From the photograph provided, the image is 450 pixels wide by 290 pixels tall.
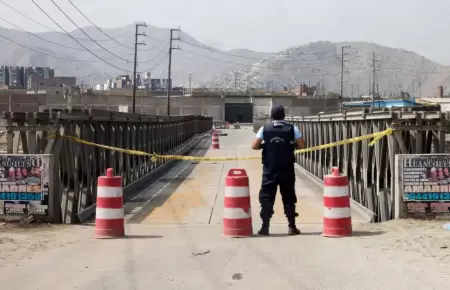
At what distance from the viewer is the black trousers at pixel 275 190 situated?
30.1 ft

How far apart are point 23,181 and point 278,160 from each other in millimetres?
4045

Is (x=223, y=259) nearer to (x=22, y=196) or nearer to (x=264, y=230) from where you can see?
(x=264, y=230)

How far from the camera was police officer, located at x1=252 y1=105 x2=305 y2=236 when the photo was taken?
30.0 feet

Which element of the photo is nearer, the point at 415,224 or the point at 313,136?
the point at 415,224

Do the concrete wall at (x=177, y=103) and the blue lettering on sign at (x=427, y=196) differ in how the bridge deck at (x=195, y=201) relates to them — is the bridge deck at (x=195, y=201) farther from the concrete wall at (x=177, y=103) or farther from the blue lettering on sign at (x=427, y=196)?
the concrete wall at (x=177, y=103)

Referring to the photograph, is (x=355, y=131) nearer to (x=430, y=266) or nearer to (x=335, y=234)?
(x=335, y=234)

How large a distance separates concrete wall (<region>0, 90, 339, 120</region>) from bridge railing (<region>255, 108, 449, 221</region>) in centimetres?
8324

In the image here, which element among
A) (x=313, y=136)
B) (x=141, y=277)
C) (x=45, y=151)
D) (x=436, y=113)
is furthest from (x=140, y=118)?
(x=141, y=277)

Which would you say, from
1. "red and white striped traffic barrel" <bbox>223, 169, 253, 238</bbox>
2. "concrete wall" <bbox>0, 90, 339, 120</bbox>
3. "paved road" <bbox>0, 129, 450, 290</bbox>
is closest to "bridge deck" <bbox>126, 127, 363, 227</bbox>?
"paved road" <bbox>0, 129, 450, 290</bbox>

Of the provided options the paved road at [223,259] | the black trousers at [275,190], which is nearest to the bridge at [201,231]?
the paved road at [223,259]

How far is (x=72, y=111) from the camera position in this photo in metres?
11.5

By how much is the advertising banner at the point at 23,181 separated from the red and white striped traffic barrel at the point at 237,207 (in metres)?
3.01

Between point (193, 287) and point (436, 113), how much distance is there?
5619mm

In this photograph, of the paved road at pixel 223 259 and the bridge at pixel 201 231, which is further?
the bridge at pixel 201 231
